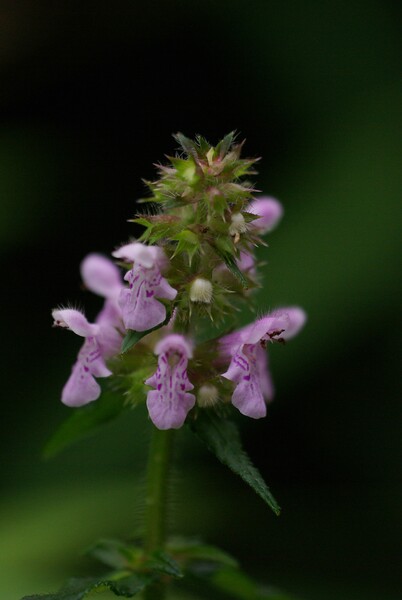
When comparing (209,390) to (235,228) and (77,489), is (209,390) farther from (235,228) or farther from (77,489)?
(77,489)

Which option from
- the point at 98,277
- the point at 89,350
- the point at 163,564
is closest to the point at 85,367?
the point at 89,350

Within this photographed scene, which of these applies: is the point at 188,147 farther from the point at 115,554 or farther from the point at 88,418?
the point at 115,554

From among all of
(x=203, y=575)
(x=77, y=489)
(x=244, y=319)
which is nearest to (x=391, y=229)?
(x=244, y=319)

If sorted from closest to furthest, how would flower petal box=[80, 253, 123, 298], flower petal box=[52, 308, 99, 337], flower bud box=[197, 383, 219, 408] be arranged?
flower bud box=[197, 383, 219, 408]
flower petal box=[52, 308, 99, 337]
flower petal box=[80, 253, 123, 298]

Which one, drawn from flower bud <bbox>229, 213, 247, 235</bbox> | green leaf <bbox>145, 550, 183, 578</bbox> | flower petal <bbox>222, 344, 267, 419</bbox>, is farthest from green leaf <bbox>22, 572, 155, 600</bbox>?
flower bud <bbox>229, 213, 247, 235</bbox>

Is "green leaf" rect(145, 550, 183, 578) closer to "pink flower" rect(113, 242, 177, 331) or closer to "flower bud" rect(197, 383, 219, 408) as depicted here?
"flower bud" rect(197, 383, 219, 408)

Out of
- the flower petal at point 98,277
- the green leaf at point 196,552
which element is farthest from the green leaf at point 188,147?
the green leaf at point 196,552
